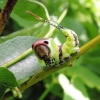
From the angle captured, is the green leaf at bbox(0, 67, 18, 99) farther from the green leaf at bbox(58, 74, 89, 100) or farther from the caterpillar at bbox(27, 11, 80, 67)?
the green leaf at bbox(58, 74, 89, 100)

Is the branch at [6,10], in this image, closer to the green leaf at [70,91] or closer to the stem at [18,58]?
the stem at [18,58]

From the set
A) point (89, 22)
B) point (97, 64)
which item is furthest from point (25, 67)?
point (89, 22)

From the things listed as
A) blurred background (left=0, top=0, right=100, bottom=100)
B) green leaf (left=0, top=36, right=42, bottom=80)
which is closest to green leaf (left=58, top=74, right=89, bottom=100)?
blurred background (left=0, top=0, right=100, bottom=100)

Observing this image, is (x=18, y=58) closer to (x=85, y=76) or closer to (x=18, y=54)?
(x=18, y=54)

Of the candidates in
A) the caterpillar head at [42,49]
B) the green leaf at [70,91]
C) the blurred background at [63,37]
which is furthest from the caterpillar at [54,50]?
the green leaf at [70,91]

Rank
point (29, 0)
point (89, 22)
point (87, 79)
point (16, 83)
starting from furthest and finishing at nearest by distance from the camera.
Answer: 1. point (89, 22)
2. point (87, 79)
3. point (29, 0)
4. point (16, 83)

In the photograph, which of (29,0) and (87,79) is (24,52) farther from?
(87,79)
